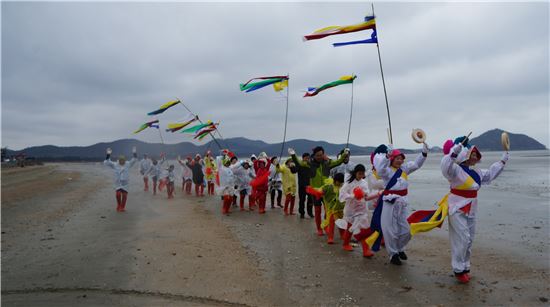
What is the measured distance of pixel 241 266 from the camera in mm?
6375

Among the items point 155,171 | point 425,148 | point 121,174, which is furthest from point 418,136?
point 155,171

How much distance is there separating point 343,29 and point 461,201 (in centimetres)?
525

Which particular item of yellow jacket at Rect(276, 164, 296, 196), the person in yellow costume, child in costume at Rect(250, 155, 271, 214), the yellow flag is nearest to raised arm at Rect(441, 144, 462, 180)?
yellow jacket at Rect(276, 164, 296, 196)

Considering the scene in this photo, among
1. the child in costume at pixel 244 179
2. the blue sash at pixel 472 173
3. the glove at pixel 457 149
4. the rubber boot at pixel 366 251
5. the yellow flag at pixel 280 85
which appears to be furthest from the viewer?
the yellow flag at pixel 280 85

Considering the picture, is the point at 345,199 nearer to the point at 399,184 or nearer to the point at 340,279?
the point at 399,184

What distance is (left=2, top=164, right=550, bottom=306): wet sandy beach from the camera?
5059 millimetres

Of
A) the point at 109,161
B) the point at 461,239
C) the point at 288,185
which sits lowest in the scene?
the point at 461,239

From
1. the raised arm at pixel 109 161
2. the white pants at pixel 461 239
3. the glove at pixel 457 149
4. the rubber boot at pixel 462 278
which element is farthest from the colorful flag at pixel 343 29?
the raised arm at pixel 109 161

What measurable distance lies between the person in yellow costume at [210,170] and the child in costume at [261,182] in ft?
15.7

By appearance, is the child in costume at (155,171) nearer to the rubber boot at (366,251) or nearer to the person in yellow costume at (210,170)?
the person in yellow costume at (210,170)

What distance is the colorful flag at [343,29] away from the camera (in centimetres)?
856

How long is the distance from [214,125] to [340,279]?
1131 centimetres

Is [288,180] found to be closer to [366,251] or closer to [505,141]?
[366,251]

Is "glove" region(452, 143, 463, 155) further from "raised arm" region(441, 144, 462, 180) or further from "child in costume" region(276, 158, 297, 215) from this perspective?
"child in costume" region(276, 158, 297, 215)
